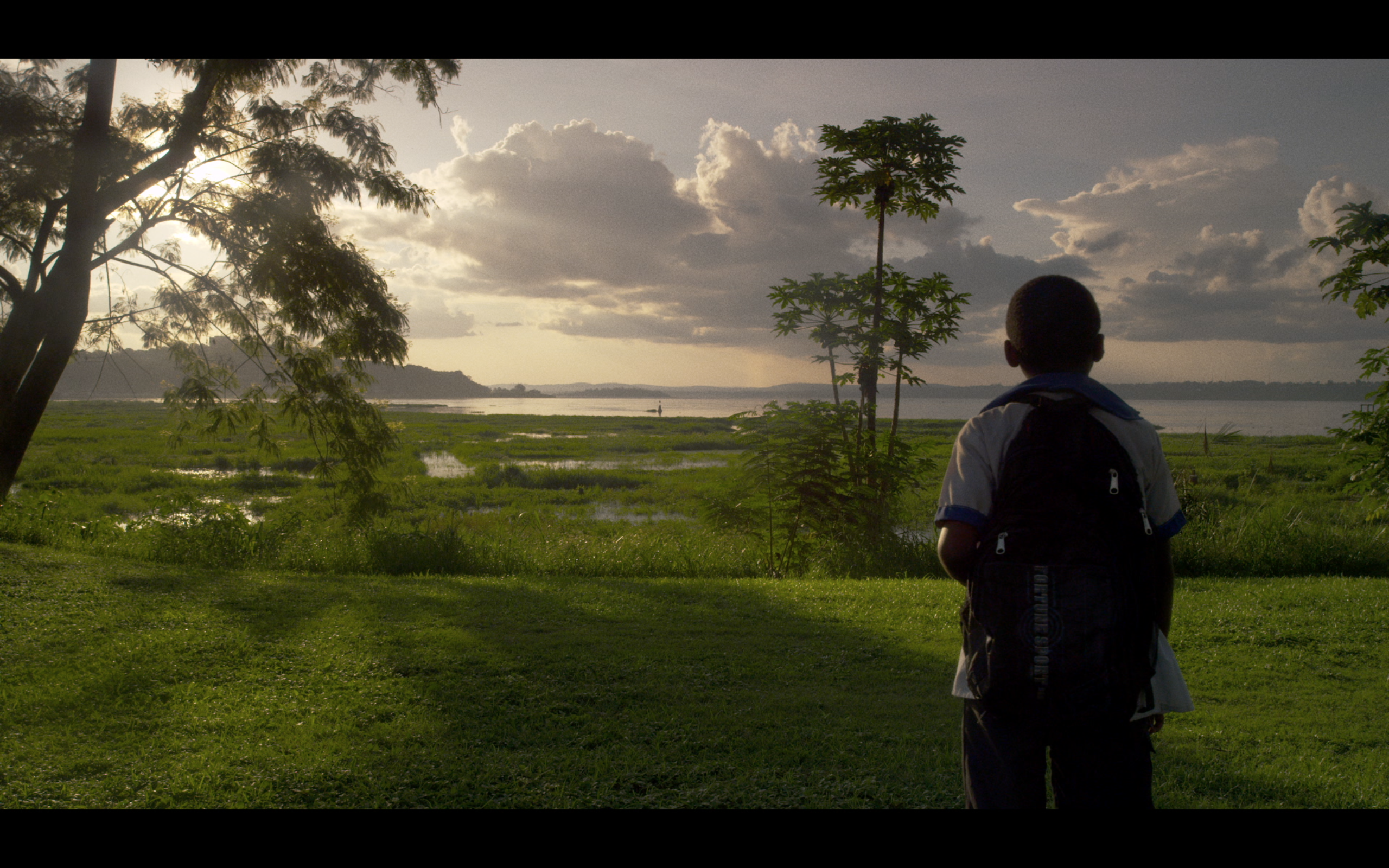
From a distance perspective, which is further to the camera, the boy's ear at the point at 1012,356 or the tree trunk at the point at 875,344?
the tree trunk at the point at 875,344

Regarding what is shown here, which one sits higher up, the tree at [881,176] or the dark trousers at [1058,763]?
the tree at [881,176]

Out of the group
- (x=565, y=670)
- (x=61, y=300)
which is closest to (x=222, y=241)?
(x=61, y=300)

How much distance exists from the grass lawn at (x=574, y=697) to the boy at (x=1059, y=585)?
1496mm

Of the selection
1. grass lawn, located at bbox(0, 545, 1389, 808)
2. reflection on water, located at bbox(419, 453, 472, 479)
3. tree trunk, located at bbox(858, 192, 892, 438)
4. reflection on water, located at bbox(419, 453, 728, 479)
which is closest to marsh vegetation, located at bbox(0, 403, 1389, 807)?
grass lawn, located at bbox(0, 545, 1389, 808)

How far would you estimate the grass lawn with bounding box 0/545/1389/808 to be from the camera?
3.38 metres

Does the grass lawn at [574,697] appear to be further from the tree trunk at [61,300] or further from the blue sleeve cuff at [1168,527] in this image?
the tree trunk at [61,300]

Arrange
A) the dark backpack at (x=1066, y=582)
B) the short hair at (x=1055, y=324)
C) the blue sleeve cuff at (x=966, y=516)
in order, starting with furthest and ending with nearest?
the short hair at (x=1055, y=324) < the blue sleeve cuff at (x=966, y=516) < the dark backpack at (x=1066, y=582)

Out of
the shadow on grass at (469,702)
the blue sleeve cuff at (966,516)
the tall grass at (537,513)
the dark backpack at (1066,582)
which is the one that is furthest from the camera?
the tall grass at (537,513)

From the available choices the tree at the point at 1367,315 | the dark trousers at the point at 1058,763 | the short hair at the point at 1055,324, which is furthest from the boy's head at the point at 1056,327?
the tree at the point at 1367,315

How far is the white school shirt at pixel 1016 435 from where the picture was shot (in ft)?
6.52

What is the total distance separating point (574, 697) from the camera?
4.42 meters

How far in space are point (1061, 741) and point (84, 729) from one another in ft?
15.7

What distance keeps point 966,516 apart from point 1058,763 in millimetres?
696
